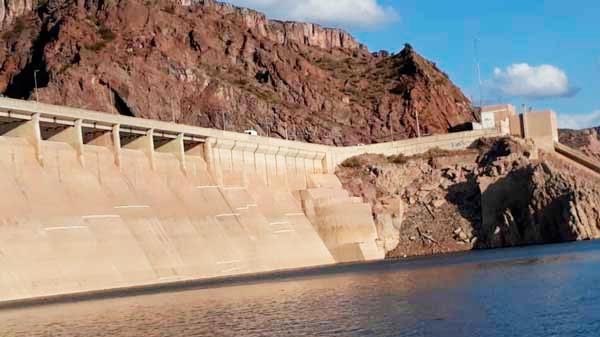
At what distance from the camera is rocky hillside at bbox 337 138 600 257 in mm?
88438

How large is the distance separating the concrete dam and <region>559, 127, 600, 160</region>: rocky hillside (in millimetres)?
60012

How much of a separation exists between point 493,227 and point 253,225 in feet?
78.4

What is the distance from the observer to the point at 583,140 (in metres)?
152

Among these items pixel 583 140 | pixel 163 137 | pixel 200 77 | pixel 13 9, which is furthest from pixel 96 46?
pixel 583 140

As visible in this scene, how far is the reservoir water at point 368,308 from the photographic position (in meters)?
32.7

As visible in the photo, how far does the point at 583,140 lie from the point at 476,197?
63.2m

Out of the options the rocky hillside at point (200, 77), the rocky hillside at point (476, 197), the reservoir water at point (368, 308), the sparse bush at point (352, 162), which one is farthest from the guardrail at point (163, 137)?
the rocky hillside at point (200, 77)

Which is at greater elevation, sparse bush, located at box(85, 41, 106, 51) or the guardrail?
sparse bush, located at box(85, 41, 106, 51)

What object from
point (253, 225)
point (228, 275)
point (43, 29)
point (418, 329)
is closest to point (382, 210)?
point (253, 225)

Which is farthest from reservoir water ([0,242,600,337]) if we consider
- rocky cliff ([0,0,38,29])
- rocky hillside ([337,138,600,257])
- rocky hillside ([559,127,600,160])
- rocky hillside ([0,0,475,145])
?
rocky cliff ([0,0,38,29])

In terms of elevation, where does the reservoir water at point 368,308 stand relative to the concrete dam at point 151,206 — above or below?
below

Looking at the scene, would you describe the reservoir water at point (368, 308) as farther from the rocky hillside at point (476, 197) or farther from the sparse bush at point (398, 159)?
the sparse bush at point (398, 159)

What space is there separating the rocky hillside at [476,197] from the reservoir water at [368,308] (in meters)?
29.8

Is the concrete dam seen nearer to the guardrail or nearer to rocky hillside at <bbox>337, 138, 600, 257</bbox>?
the guardrail
